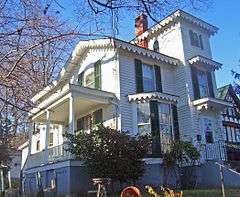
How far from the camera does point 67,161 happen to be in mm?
15664

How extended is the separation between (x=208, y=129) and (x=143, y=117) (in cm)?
512

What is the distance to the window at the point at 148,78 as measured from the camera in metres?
20.1

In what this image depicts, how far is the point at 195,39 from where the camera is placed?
23.2 metres

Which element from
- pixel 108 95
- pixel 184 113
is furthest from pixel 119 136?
pixel 184 113

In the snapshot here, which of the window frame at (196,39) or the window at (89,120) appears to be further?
the window frame at (196,39)

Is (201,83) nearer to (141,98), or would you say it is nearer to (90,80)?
(141,98)

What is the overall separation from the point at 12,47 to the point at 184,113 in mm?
12442

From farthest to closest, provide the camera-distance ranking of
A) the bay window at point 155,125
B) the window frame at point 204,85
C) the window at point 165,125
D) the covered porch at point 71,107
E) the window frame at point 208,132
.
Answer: the window frame at point 204,85
the window frame at point 208,132
the window at point 165,125
the bay window at point 155,125
the covered porch at point 71,107

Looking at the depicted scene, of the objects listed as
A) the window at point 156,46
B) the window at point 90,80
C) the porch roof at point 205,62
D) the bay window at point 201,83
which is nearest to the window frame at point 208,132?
the bay window at point 201,83

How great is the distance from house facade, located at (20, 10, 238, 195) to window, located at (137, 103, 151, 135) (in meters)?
0.05

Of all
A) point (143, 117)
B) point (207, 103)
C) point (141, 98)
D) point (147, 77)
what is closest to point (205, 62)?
point (207, 103)

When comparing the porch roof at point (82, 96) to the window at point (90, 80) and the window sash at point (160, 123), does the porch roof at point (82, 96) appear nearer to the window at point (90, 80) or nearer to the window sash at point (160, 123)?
the window sash at point (160, 123)

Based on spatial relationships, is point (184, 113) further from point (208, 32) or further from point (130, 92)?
point (208, 32)

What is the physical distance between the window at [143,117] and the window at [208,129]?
14.5 feet
